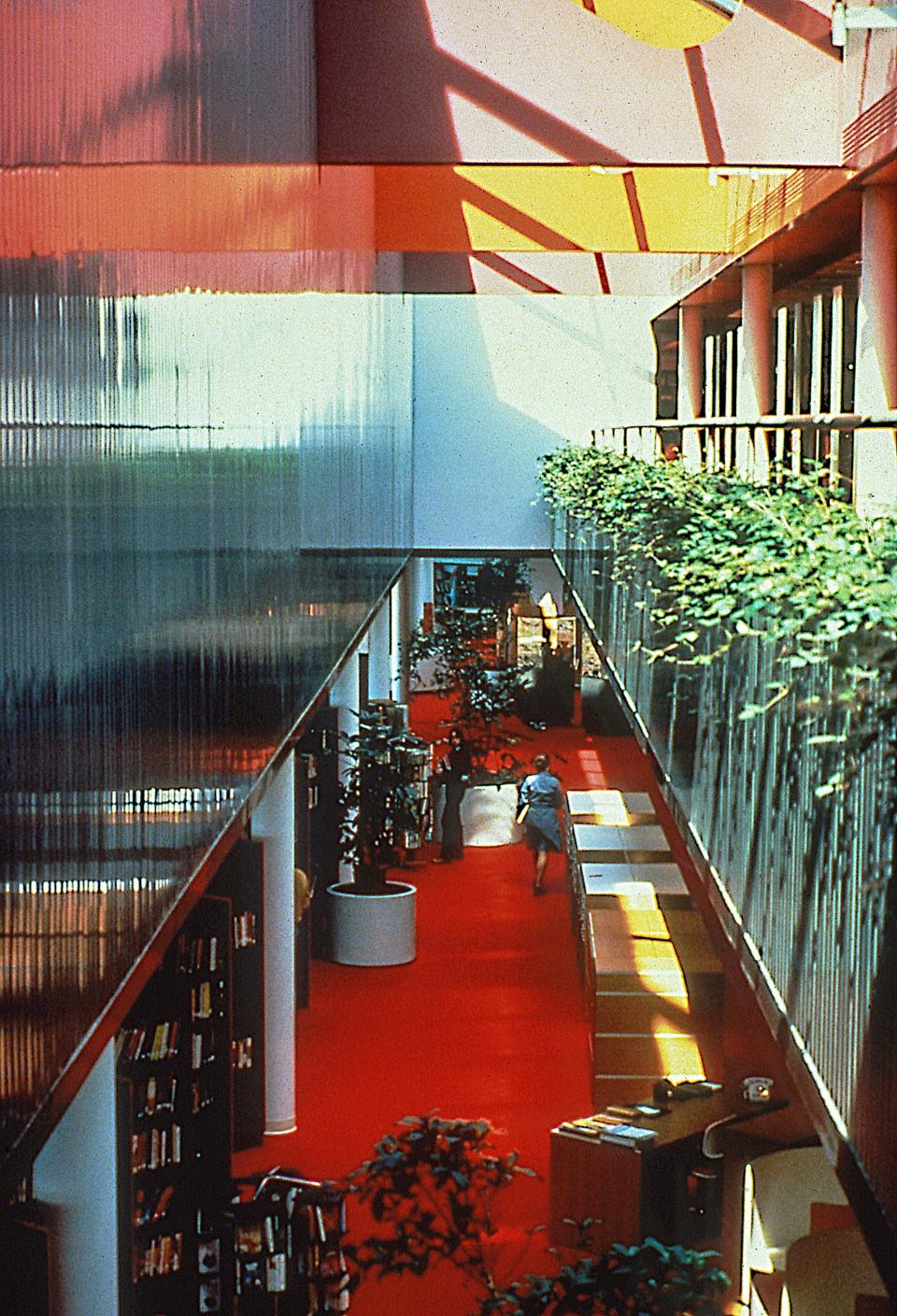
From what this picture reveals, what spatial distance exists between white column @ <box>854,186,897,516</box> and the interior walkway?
2.71 metres

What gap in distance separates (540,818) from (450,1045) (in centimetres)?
567

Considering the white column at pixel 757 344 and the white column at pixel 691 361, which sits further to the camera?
Result: the white column at pixel 691 361

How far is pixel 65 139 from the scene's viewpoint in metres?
3.64

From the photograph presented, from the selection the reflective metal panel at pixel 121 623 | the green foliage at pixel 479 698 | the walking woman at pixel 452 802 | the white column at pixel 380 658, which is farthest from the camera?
the white column at pixel 380 658

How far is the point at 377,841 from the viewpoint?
1568cm

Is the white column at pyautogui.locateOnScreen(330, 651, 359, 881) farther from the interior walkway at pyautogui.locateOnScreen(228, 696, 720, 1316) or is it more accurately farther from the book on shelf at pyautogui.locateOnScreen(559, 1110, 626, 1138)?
the book on shelf at pyautogui.locateOnScreen(559, 1110, 626, 1138)

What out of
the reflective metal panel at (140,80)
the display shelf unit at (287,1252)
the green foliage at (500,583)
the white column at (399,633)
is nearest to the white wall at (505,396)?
the white column at (399,633)

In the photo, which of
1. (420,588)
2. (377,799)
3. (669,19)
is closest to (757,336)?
(377,799)

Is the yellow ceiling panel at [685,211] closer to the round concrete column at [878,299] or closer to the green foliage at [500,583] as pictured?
the round concrete column at [878,299]

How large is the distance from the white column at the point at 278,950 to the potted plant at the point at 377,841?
3.35 metres

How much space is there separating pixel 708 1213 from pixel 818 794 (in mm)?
6798

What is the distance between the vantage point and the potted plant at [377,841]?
50.8ft

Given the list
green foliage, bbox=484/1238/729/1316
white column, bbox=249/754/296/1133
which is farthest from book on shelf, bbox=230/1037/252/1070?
green foliage, bbox=484/1238/729/1316

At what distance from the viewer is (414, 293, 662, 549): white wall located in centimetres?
2480
